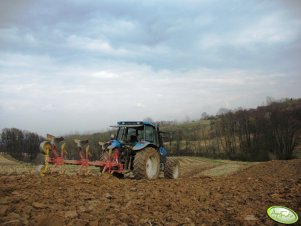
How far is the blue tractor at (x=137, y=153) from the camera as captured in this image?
951cm

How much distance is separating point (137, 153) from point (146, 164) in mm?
430

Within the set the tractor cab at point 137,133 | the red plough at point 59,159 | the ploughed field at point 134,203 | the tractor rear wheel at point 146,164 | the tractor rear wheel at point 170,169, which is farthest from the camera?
the tractor rear wheel at point 170,169

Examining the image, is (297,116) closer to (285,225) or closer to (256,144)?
(256,144)

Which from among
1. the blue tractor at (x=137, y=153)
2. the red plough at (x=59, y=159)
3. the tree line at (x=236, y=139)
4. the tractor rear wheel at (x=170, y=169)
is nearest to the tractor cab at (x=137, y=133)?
the blue tractor at (x=137, y=153)

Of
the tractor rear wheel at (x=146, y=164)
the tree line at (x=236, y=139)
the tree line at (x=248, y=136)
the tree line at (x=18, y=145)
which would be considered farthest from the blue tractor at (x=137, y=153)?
the tree line at (x=18, y=145)

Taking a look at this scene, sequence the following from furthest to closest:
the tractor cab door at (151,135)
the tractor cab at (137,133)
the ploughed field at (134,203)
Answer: the tractor cab door at (151,135), the tractor cab at (137,133), the ploughed field at (134,203)

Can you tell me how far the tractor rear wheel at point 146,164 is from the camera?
31.0ft

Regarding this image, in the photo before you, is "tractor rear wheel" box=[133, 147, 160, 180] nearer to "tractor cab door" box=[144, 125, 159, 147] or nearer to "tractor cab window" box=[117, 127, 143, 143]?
Result: "tractor cab door" box=[144, 125, 159, 147]

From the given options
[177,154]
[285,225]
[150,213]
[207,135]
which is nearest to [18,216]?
[150,213]

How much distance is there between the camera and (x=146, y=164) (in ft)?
31.8

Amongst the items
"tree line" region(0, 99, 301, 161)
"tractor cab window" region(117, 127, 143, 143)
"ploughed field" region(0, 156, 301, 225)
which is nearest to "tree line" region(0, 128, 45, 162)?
"tree line" region(0, 99, 301, 161)

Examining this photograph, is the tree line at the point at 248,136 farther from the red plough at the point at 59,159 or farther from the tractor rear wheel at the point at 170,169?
the red plough at the point at 59,159

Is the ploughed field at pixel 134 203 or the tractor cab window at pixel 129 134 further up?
the tractor cab window at pixel 129 134

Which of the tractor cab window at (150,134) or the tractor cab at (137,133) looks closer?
the tractor cab at (137,133)
